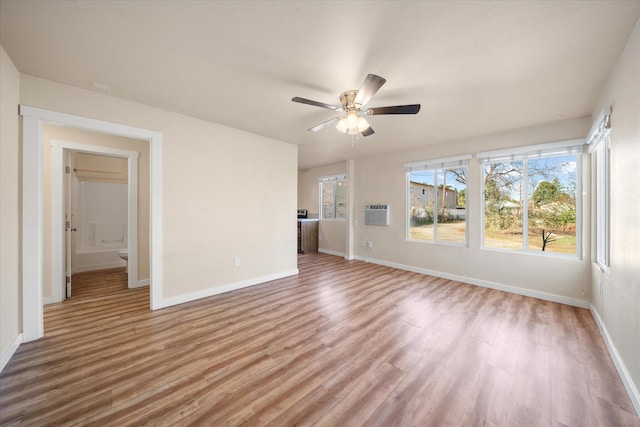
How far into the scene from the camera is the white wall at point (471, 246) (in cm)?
323

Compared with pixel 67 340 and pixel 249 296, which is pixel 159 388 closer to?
pixel 67 340

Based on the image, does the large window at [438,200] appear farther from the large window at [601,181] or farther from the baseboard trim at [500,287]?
the large window at [601,181]

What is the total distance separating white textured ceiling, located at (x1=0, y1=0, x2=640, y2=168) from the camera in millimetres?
1479

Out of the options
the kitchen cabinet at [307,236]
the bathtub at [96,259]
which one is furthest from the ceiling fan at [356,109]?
the bathtub at [96,259]

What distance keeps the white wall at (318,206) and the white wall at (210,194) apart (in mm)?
2259

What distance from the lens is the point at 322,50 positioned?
6.00 feet

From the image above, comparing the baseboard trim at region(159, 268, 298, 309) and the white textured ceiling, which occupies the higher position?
the white textured ceiling

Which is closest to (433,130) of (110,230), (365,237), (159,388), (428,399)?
(365,237)

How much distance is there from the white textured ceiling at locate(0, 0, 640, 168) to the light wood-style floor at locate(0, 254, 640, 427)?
2505 millimetres

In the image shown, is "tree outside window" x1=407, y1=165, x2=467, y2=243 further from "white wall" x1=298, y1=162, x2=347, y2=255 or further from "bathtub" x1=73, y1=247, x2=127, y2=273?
"bathtub" x1=73, y1=247, x2=127, y2=273

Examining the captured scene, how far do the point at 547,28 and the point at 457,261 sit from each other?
353 cm

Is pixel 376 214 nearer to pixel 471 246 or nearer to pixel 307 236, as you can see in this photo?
pixel 471 246

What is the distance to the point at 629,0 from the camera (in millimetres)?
1386

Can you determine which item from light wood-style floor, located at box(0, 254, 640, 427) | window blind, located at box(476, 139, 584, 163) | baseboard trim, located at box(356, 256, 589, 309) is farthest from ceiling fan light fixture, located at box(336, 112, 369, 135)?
baseboard trim, located at box(356, 256, 589, 309)
